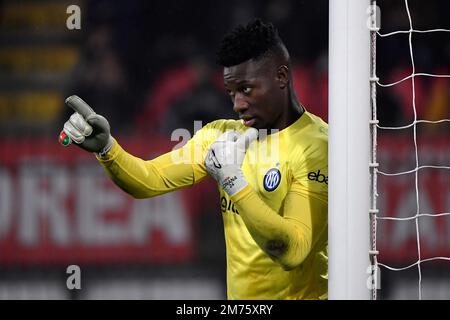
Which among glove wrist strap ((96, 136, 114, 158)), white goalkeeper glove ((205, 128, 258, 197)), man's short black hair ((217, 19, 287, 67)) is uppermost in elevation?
man's short black hair ((217, 19, 287, 67))

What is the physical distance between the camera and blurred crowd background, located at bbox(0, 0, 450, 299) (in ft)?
7.36

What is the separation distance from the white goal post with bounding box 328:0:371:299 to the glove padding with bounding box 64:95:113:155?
1.95 ft

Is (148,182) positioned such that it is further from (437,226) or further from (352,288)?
(437,226)

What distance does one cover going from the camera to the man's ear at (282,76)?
6.33 ft

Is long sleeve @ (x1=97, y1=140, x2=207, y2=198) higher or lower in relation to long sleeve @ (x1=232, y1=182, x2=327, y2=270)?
higher

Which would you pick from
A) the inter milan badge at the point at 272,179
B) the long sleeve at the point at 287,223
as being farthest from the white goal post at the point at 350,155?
the inter milan badge at the point at 272,179

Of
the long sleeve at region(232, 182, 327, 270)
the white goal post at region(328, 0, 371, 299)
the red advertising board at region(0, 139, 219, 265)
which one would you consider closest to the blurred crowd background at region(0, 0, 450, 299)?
the red advertising board at region(0, 139, 219, 265)

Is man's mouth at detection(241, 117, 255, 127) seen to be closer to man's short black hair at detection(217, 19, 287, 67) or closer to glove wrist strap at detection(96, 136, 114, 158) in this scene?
man's short black hair at detection(217, 19, 287, 67)

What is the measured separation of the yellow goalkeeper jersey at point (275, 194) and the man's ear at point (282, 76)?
0.10m

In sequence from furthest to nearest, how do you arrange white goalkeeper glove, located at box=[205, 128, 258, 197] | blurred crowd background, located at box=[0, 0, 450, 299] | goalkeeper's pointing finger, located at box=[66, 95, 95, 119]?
1. blurred crowd background, located at box=[0, 0, 450, 299]
2. goalkeeper's pointing finger, located at box=[66, 95, 95, 119]
3. white goalkeeper glove, located at box=[205, 128, 258, 197]

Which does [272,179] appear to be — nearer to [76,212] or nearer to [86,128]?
[86,128]

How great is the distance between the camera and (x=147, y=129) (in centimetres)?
229
